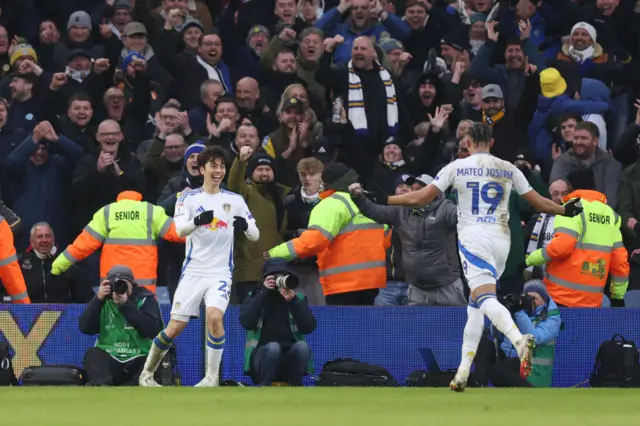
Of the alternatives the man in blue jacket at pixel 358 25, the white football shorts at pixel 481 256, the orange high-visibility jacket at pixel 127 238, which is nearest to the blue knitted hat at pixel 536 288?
the white football shorts at pixel 481 256

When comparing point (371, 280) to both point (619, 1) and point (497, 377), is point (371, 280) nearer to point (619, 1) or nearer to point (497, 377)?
point (497, 377)

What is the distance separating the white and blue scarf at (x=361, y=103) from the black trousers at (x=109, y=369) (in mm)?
4834

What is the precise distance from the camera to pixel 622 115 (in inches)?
715

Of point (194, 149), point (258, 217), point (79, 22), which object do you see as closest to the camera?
point (258, 217)

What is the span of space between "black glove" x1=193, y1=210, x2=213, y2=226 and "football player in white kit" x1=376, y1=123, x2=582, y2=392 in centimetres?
164

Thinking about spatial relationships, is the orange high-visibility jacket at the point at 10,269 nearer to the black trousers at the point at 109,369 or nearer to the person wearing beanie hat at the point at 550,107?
the black trousers at the point at 109,369

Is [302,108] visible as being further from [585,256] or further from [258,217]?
[585,256]

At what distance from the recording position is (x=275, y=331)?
13922 mm

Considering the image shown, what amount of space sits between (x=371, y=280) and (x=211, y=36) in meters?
4.90

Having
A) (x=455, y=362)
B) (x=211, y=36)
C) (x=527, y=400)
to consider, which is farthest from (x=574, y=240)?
(x=211, y=36)

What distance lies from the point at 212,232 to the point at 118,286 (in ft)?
4.01

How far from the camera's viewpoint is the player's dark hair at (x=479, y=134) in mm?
12148

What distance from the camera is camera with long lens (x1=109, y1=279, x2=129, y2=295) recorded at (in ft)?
45.0

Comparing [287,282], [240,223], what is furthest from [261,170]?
[240,223]
